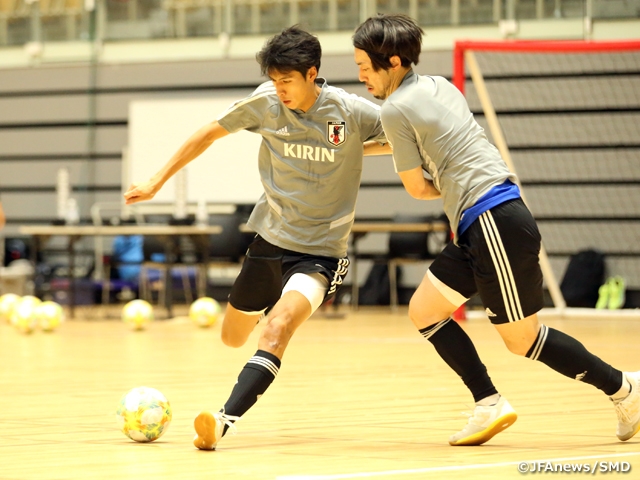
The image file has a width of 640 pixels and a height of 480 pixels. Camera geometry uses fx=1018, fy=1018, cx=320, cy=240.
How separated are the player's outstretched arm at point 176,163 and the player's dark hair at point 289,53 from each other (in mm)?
348

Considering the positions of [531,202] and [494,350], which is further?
[531,202]

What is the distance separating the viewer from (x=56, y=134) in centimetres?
1548

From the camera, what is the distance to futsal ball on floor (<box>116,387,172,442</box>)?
144 inches

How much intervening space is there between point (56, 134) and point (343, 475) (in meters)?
13.4

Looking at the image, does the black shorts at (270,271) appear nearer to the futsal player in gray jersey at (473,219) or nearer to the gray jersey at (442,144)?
the futsal player in gray jersey at (473,219)

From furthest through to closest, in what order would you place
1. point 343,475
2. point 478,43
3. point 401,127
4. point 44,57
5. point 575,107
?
point 44,57
point 575,107
point 478,43
point 401,127
point 343,475

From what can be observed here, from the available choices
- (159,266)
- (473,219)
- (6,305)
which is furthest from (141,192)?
(6,305)

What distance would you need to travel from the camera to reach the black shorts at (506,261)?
347 cm

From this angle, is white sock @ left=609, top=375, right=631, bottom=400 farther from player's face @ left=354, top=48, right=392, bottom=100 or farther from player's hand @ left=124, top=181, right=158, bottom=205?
player's hand @ left=124, top=181, right=158, bottom=205

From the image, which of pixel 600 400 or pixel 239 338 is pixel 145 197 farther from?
pixel 600 400

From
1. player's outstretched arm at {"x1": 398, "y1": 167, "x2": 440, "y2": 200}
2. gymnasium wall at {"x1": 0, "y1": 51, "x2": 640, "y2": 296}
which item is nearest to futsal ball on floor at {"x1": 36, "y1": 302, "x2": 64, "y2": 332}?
gymnasium wall at {"x1": 0, "y1": 51, "x2": 640, "y2": 296}

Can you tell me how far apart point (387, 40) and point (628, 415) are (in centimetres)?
155

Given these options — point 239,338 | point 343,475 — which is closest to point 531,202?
point 239,338

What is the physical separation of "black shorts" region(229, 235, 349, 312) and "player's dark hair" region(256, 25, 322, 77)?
28.6 inches
